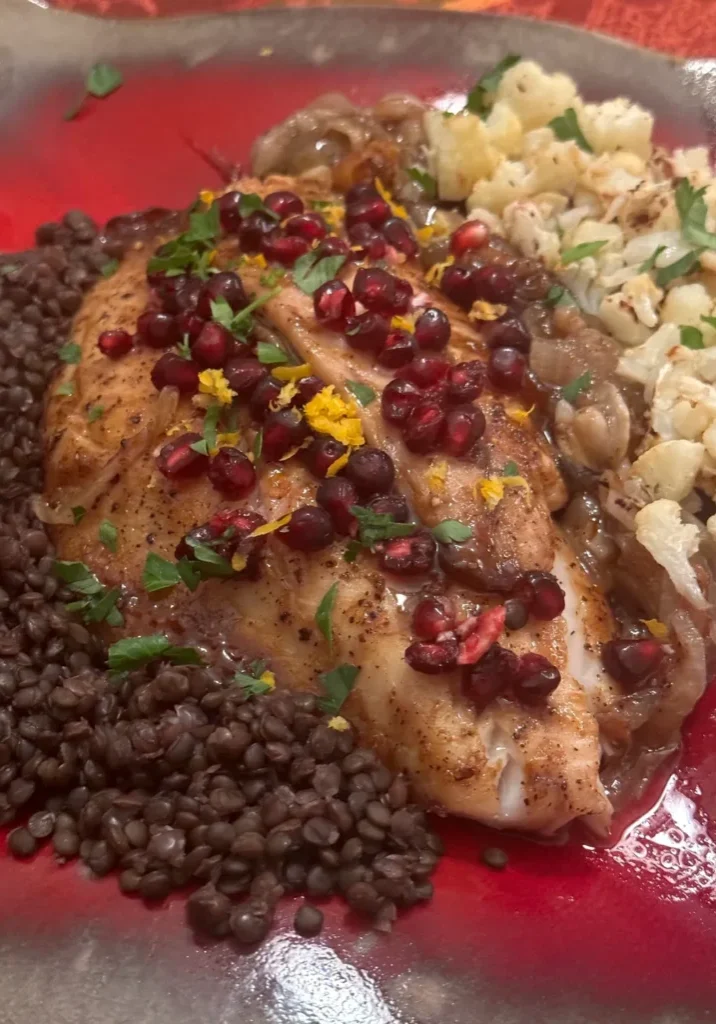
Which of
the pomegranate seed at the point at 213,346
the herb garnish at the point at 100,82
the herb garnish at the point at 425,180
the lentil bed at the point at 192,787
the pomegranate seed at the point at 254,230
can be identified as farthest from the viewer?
the herb garnish at the point at 100,82

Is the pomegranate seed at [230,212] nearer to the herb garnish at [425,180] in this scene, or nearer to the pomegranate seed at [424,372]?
the herb garnish at [425,180]

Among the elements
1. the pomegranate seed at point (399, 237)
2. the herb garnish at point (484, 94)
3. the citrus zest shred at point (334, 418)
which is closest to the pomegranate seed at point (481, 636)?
the citrus zest shred at point (334, 418)

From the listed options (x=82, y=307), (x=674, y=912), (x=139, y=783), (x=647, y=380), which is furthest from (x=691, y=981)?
(x=82, y=307)

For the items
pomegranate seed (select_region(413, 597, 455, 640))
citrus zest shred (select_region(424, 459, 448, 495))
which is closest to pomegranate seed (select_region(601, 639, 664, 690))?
pomegranate seed (select_region(413, 597, 455, 640))

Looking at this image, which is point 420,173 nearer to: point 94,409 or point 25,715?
point 94,409

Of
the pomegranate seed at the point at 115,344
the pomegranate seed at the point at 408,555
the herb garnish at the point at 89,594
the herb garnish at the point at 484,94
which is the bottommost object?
the herb garnish at the point at 89,594
